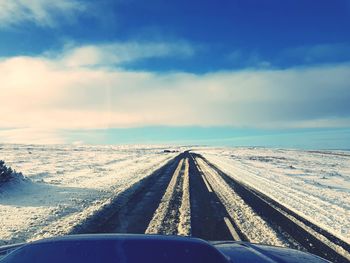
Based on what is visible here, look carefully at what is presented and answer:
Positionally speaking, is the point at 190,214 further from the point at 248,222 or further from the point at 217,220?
the point at 248,222

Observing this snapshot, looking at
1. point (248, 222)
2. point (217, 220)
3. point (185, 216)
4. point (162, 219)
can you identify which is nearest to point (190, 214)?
point (185, 216)

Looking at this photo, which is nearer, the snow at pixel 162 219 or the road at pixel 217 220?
the road at pixel 217 220

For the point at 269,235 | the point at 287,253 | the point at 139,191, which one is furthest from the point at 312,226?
the point at 139,191

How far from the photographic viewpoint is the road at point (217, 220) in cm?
865

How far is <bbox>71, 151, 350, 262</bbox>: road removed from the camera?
865cm

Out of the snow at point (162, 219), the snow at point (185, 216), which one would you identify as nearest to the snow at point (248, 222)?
the snow at point (185, 216)

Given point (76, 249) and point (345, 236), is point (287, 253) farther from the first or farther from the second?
point (345, 236)

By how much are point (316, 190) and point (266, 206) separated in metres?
7.48

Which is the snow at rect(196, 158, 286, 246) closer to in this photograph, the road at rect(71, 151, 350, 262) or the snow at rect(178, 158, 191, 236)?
the road at rect(71, 151, 350, 262)

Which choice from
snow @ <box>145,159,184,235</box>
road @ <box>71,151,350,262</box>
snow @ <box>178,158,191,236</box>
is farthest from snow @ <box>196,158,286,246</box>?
snow @ <box>145,159,184,235</box>

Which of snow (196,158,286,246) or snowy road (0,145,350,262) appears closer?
snow (196,158,286,246)

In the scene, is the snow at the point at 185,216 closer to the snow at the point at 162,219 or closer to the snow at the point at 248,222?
the snow at the point at 162,219

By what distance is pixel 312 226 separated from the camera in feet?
34.5

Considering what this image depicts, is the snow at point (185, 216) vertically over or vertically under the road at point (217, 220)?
over
